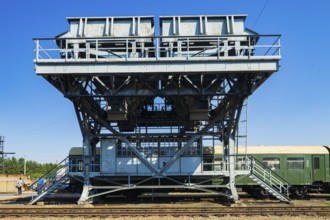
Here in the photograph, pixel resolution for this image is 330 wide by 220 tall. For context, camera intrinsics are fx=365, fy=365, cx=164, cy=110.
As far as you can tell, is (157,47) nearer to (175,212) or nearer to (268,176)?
(175,212)

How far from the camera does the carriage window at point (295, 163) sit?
2431 centimetres

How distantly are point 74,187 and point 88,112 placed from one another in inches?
322

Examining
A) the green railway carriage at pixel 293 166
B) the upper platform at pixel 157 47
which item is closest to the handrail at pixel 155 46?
the upper platform at pixel 157 47

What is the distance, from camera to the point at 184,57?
17453 mm

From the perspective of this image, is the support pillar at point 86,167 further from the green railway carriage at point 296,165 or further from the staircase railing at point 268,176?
the staircase railing at point 268,176

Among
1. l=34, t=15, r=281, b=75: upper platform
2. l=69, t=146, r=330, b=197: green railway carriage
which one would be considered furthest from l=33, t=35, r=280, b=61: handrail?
l=69, t=146, r=330, b=197: green railway carriage

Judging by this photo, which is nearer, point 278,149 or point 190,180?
point 190,180

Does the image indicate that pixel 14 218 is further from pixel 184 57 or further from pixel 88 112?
pixel 184 57

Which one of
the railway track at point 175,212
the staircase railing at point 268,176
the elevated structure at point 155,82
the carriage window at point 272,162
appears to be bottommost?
the railway track at point 175,212

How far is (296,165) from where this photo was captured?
80.0 feet

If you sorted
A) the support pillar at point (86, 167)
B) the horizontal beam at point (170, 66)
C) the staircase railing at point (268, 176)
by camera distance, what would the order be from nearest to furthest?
the horizontal beam at point (170, 66) → the support pillar at point (86, 167) → the staircase railing at point (268, 176)

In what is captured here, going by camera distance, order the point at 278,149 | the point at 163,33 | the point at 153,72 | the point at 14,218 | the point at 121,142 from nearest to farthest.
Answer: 1. the point at 14,218
2. the point at 153,72
3. the point at 163,33
4. the point at 121,142
5. the point at 278,149

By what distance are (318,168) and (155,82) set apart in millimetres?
13001

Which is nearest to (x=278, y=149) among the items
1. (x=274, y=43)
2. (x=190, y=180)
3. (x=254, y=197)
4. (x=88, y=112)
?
(x=254, y=197)
